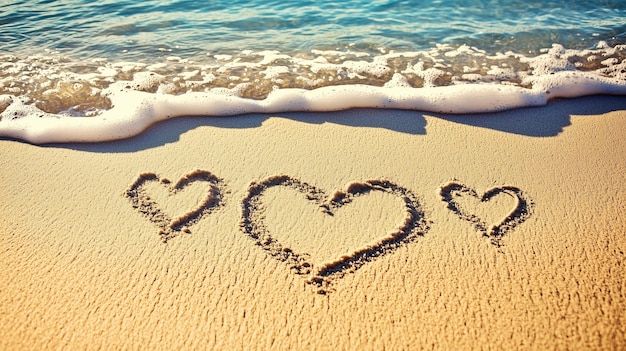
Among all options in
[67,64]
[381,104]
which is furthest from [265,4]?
[381,104]

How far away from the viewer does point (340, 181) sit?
234 cm

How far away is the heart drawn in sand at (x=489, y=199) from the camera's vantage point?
6.63 ft

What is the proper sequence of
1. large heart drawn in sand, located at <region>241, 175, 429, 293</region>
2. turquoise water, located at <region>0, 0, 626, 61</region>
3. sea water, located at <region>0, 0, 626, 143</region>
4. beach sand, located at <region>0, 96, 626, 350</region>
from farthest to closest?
turquoise water, located at <region>0, 0, 626, 61</region> < sea water, located at <region>0, 0, 626, 143</region> < large heart drawn in sand, located at <region>241, 175, 429, 293</region> < beach sand, located at <region>0, 96, 626, 350</region>

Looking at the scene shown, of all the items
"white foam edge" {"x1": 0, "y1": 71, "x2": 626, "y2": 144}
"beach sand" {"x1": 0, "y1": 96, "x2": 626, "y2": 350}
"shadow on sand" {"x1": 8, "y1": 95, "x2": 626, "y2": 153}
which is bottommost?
"beach sand" {"x1": 0, "y1": 96, "x2": 626, "y2": 350}

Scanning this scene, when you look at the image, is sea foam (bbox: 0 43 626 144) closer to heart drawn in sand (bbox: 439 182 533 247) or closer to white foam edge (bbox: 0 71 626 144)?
white foam edge (bbox: 0 71 626 144)

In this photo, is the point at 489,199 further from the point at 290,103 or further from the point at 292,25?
the point at 292,25

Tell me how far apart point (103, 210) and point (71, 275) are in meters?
0.42

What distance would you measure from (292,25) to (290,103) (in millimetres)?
2321

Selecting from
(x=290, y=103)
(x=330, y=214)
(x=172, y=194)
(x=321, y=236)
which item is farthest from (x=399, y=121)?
(x=172, y=194)

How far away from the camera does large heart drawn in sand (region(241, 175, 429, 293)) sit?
6.02 ft

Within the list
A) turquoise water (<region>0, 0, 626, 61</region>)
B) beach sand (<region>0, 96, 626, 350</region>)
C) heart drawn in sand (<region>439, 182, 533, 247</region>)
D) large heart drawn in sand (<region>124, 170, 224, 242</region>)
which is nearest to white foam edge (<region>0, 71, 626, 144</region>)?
beach sand (<region>0, 96, 626, 350</region>)

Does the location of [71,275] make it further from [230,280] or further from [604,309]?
[604,309]

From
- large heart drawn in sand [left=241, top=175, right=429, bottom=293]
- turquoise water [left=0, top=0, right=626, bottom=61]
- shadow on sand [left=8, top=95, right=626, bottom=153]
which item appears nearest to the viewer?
large heart drawn in sand [left=241, top=175, right=429, bottom=293]

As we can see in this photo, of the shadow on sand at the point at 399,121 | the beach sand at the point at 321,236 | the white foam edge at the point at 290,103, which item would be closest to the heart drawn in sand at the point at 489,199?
the beach sand at the point at 321,236
